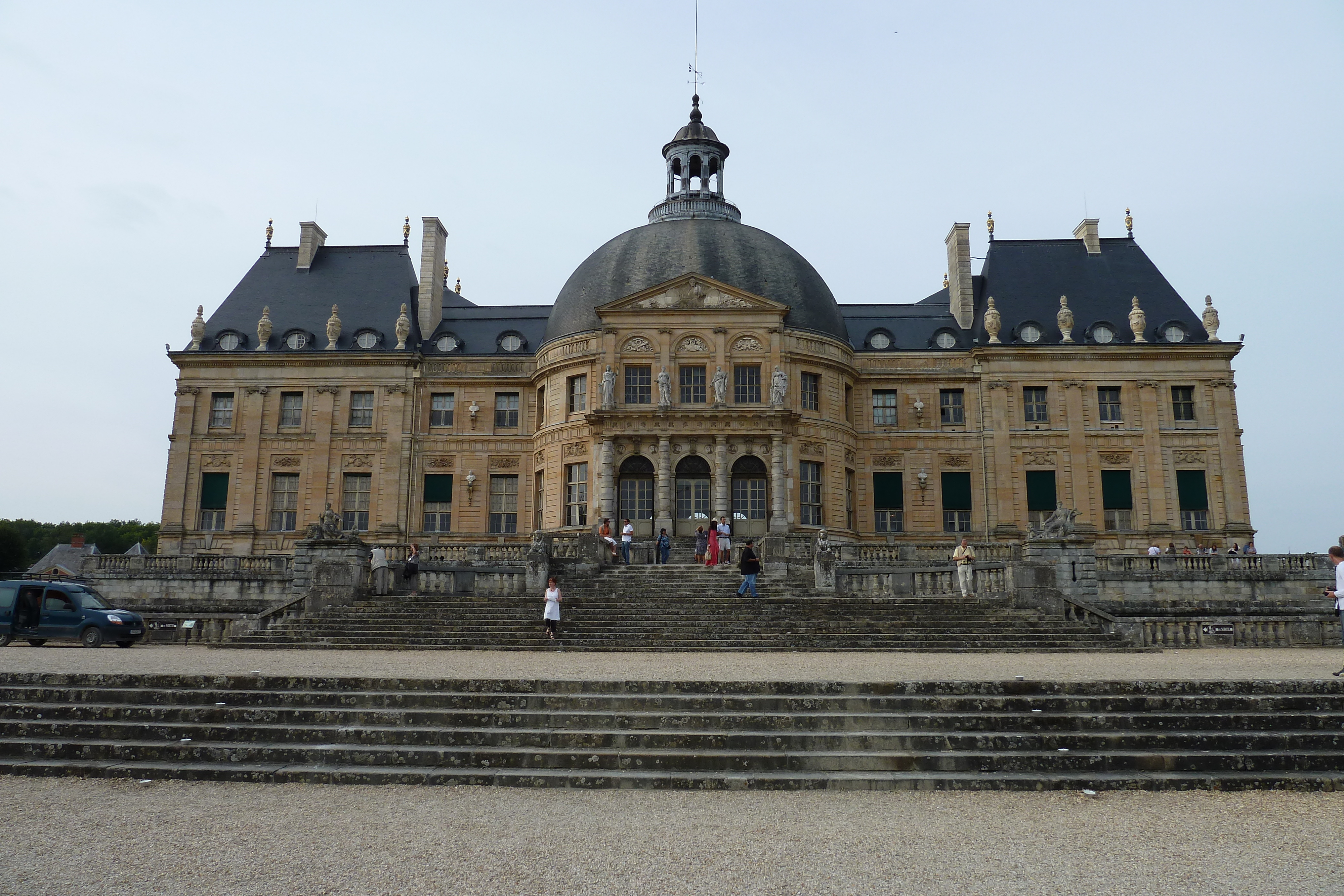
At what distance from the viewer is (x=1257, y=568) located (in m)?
26.9

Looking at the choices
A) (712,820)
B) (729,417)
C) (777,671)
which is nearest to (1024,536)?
(729,417)

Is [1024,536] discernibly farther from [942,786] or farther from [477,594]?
[942,786]

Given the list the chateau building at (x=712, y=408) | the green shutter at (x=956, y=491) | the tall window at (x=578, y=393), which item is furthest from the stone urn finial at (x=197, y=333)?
the green shutter at (x=956, y=491)

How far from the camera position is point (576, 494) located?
115 ft

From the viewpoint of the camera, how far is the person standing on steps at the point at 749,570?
21.4 m

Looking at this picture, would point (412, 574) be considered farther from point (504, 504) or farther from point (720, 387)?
point (504, 504)

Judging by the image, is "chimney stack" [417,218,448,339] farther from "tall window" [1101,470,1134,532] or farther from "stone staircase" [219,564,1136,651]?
"tall window" [1101,470,1134,532]

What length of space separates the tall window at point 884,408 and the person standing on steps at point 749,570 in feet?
59.9

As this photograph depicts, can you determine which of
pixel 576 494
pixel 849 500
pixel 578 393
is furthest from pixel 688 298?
pixel 849 500

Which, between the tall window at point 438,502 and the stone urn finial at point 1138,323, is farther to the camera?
the tall window at point 438,502

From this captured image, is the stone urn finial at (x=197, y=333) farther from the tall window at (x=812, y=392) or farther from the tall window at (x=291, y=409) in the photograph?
the tall window at (x=812, y=392)

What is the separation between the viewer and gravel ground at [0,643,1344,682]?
12.0 meters

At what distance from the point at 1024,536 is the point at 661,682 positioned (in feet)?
95.4

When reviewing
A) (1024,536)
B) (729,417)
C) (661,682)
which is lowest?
(661,682)
